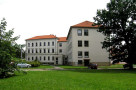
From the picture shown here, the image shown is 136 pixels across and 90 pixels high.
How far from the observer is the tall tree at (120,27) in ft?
106

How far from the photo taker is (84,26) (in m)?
52.0

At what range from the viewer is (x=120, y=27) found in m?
34.2

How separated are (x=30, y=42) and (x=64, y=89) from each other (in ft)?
248

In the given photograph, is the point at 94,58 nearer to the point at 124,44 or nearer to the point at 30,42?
the point at 124,44

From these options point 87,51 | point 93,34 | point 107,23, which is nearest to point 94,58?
point 87,51

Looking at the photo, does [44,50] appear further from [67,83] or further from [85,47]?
[67,83]

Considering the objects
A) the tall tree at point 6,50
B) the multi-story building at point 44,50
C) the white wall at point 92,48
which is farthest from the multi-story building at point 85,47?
the tall tree at point 6,50

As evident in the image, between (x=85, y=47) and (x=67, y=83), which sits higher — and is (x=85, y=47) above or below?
above

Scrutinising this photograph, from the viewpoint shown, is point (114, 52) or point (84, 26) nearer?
point (114, 52)

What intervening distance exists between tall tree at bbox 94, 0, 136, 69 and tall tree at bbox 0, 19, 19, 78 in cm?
2058

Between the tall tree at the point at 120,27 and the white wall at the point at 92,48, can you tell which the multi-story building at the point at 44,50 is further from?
the tall tree at the point at 120,27

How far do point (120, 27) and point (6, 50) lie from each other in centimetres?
2434

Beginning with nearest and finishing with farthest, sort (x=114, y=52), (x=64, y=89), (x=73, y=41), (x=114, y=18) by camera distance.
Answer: (x=64, y=89), (x=114, y=18), (x=114, y=52), (x=73, y=41)

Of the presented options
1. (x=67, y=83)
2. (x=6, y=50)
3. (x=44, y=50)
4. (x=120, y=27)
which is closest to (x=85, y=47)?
(x=120, y=27)
